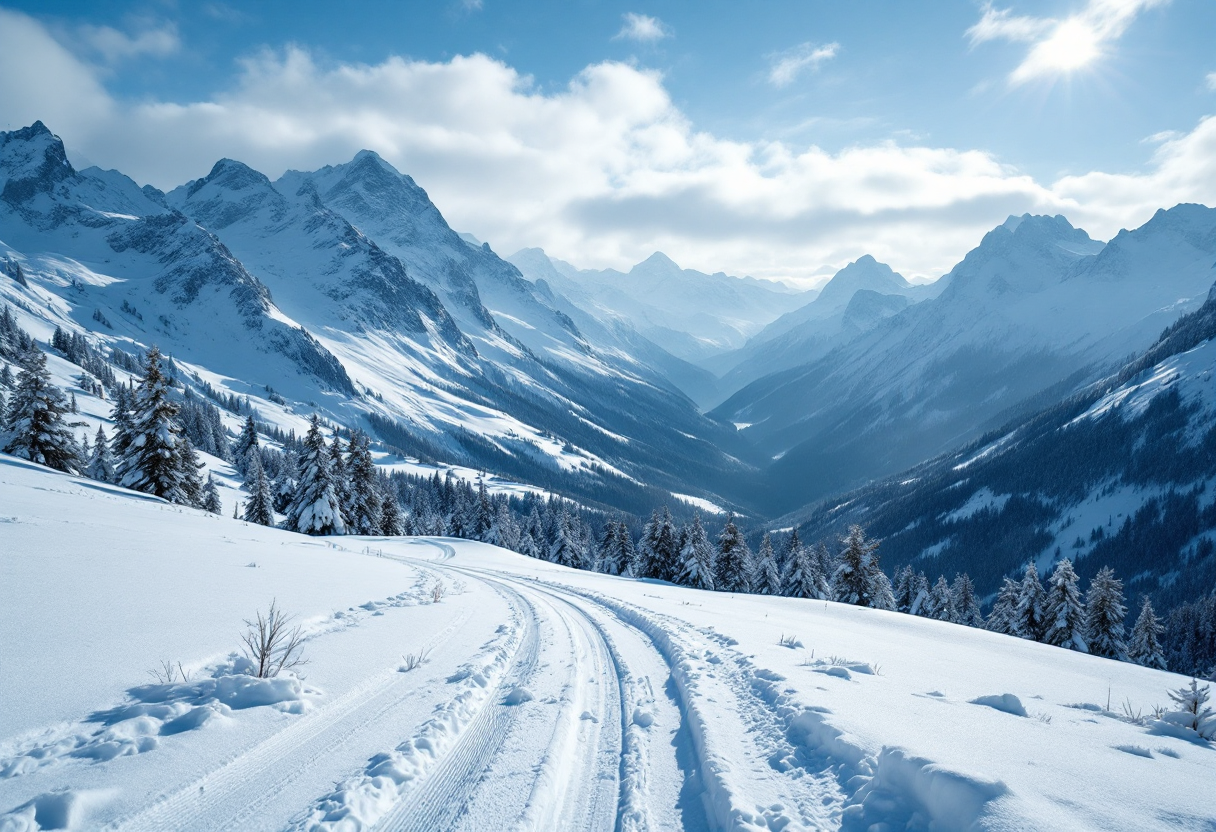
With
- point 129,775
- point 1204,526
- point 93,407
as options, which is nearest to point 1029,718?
point 129,775

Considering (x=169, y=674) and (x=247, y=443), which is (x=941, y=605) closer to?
(x=169, y=674)

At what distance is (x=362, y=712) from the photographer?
19.9ft

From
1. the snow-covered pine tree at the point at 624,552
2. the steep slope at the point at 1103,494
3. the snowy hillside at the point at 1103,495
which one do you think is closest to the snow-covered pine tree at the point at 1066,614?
the snow-covered pine tree at the point at 624,552

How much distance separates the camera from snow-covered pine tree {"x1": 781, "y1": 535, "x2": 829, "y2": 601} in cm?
4369

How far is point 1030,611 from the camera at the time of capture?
37.4 metres

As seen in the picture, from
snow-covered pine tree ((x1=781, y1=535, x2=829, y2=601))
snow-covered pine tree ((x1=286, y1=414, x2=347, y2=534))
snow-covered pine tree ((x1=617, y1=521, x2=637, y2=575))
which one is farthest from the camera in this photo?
snow-covered pine tree ((x1=617, y1=521, x2=637, y2=575))

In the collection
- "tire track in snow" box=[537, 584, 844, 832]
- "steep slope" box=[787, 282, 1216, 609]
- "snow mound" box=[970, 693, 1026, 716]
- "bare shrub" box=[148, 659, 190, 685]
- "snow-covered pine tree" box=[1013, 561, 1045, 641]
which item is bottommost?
"snow-covered pine tree" box=[1013, 561, 1045, 641]

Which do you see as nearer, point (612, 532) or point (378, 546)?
point (378, 546)

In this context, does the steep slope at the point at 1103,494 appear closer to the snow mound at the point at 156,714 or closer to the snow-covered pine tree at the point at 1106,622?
the snow-covered pine tree at the point at 1106,622

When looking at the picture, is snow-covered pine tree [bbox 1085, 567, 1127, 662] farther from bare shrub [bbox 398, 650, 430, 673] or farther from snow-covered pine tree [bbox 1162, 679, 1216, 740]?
bare shrub [bbox 398, 650, 430, 673]

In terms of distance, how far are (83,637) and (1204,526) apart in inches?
6928

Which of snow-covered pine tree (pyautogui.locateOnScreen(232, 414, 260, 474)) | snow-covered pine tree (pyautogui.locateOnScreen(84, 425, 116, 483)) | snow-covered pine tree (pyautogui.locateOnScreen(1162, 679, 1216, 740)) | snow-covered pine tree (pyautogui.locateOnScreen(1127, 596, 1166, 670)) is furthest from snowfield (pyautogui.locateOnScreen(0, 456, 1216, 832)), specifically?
snow-covered pine tree (pyautogui.locateOnScreen(232, 414, 260, 474))

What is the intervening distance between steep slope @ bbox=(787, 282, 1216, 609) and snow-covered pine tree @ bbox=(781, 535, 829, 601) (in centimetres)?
10646

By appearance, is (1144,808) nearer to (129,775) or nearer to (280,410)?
(129,775)
